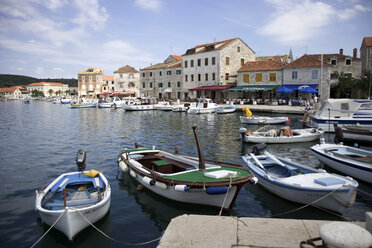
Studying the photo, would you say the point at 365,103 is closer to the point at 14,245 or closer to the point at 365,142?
the point at 365,142

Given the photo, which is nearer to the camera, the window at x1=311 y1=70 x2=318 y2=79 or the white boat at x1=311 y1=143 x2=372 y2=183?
the white boat at x1=311 y1=143 x2=372 y2=183

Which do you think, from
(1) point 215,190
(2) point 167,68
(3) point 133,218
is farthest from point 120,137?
(2) point 167,68

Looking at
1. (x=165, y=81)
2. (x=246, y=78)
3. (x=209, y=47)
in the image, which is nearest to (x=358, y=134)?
(x=246, y=78)

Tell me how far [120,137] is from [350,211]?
673 inches

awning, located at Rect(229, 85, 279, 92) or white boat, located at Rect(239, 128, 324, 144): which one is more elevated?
awning, located at Rect(229, 85, 279, 92)

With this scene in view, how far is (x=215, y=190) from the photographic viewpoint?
7.46 metres

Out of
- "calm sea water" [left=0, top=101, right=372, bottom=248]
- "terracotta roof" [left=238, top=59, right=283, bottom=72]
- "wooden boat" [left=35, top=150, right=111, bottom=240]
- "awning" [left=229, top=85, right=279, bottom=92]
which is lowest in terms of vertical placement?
"calm sea water" [left=0, top=101, right=372, bottom=248]

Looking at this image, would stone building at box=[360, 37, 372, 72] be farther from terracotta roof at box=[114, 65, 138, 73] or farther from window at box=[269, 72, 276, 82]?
terracotta roof at box=[114, 65, 138, 73]

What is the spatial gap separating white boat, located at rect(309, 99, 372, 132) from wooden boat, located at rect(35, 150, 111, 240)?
62.0ft

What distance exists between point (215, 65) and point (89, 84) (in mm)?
61064

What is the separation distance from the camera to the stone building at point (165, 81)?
59.1 meters

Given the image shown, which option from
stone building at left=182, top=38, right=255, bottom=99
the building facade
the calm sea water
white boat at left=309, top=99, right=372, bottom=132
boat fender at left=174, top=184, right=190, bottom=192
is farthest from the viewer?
the building facade

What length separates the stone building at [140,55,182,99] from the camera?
59.1m

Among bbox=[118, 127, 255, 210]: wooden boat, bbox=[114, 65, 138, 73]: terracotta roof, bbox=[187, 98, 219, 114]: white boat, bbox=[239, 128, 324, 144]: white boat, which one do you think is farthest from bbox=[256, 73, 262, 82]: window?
bbox=[114, 65, 138, 73]: terracotta roof
